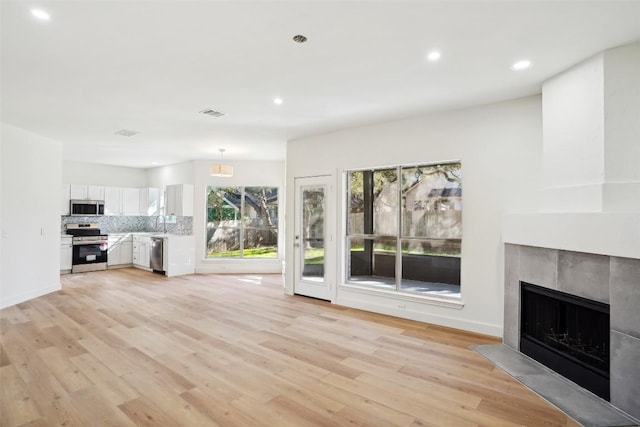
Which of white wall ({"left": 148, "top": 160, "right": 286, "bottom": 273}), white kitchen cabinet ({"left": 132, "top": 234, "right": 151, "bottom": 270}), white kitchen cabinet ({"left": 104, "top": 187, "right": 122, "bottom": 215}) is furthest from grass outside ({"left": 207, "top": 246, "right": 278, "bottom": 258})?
white kitchen cabinet ({"left": 104, "top": 187, "right": 122, "bottom": 215})

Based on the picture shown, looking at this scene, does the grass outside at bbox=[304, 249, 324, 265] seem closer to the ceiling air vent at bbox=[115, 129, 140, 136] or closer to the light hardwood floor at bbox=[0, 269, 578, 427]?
the light hardwood floor at bbox=[0, 269, 578, 427]

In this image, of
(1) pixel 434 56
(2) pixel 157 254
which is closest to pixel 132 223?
(2) pixel 157 254

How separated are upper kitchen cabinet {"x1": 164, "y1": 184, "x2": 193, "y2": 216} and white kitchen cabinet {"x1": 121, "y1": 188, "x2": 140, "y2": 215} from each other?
4.71 ft

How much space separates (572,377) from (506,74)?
287 centimetres

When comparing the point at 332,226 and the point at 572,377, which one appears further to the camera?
the point at 332,226

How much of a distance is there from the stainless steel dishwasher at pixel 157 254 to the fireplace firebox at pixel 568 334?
24.1ft

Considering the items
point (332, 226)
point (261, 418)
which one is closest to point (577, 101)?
point (332, 226)

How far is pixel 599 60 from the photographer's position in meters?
2.88

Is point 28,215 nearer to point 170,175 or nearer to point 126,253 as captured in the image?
point 126,253

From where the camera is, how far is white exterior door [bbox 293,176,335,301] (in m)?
5.57

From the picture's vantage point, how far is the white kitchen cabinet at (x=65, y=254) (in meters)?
→ 7.78

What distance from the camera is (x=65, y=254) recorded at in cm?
783

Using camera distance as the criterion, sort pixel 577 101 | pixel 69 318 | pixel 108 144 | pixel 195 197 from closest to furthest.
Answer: pixel 577 101, pixel 69 318, pixel 108 144, pixel 195 197

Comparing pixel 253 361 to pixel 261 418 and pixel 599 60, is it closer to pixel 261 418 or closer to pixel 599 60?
pixel 261 418
